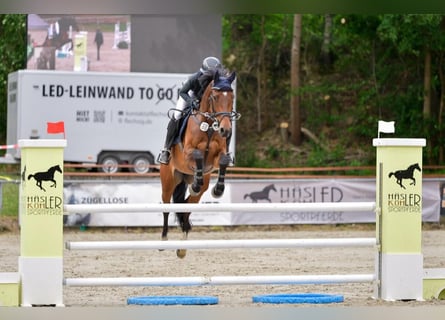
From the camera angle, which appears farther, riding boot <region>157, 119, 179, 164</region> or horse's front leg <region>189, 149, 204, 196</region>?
riding boot <region>157, 119, 179, 164</region>

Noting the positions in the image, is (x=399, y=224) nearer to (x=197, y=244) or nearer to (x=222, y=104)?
(x=197, y=244)

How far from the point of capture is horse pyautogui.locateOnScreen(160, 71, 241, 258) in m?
9.59

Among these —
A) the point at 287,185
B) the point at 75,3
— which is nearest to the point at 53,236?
the point at 75,3

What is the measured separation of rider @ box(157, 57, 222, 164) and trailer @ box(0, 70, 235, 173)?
46.2ft

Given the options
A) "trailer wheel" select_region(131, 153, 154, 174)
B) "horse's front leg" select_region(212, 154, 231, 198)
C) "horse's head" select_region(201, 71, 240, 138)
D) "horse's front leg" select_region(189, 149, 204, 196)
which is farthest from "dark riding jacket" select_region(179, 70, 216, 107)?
"trailer wheel" select_region(131, 153, 154, 174)

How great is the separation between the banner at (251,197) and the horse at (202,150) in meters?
7.14

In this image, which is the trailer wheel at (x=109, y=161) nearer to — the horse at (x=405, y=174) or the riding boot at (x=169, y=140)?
the riding boot at (x=169, y=140)

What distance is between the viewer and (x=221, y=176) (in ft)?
32.6

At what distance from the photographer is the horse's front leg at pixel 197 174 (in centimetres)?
995

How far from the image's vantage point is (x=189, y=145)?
33.8 feet

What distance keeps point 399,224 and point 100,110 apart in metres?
17.8

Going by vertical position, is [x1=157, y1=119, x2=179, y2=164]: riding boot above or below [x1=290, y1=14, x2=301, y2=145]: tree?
below

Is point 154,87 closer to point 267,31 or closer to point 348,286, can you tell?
point 267,31

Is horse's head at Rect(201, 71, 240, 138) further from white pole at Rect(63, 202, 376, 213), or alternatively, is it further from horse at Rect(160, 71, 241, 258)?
white pole at Rect(63, 202, 376, 213)
